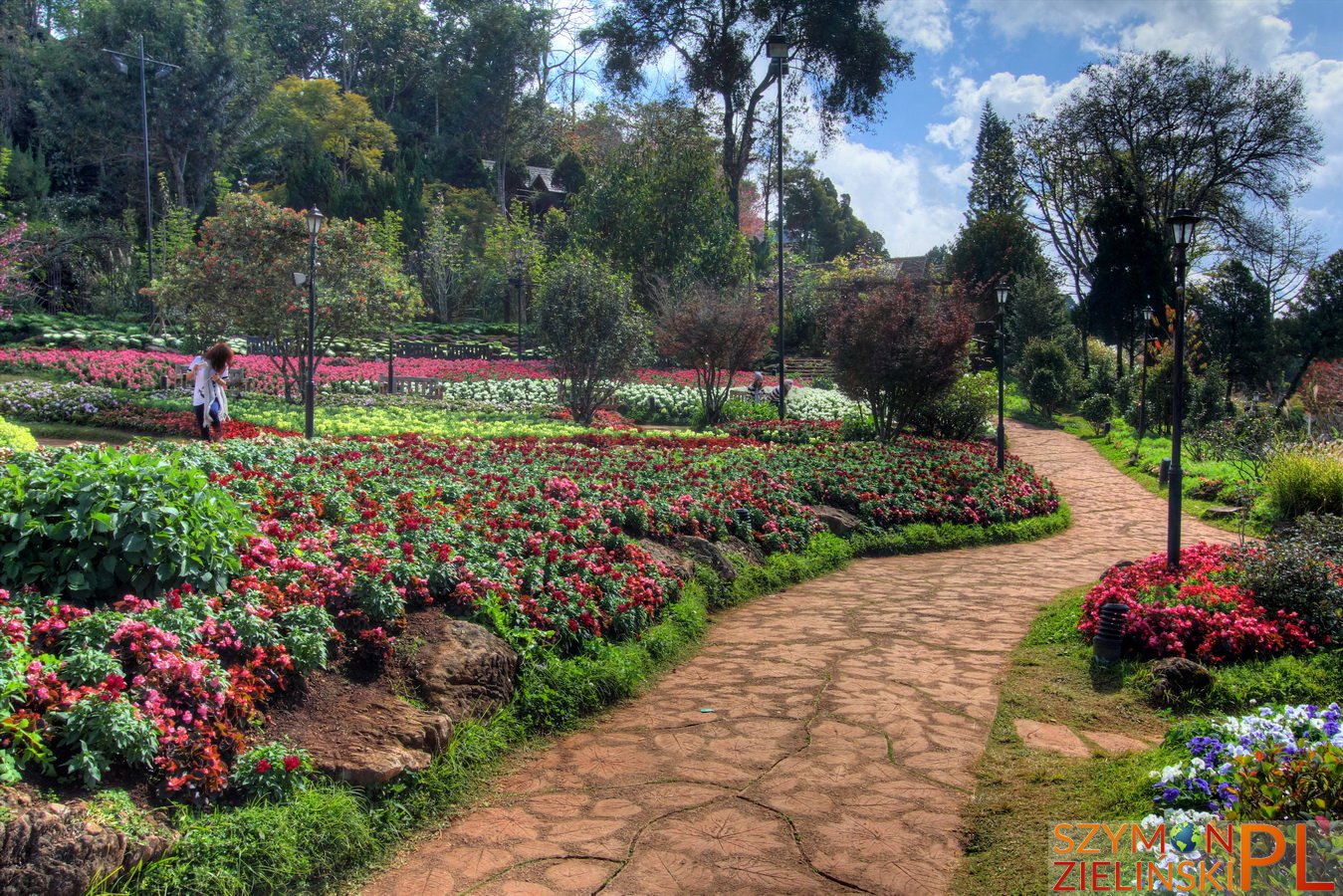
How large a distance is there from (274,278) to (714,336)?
829 centimetres

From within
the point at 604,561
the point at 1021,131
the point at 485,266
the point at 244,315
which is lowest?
the point at 604,561

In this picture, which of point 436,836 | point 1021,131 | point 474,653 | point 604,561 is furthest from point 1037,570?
point 1021,131

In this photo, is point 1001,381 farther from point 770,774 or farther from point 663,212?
point 663,212

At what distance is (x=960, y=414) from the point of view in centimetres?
1753

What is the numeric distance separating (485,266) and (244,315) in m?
20.9

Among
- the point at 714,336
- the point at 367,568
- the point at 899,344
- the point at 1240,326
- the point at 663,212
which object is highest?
the point at 663,212

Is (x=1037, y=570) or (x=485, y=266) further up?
(x=485, y=266)

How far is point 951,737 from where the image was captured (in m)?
4.48

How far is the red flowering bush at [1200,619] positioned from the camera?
201 inches

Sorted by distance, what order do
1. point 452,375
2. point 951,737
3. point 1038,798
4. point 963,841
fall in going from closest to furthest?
point 963,841
point 1038,798
point 951,737
point 452,375

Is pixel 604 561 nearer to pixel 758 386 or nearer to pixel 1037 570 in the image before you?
pixel 1037 570

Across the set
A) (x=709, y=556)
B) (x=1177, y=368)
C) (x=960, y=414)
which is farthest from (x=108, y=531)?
(x=960, y=414)

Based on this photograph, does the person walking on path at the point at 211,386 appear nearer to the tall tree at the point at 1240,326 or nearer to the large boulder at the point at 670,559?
the large boulder at the point at 670,559

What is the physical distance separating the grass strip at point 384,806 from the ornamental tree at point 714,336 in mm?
12890
